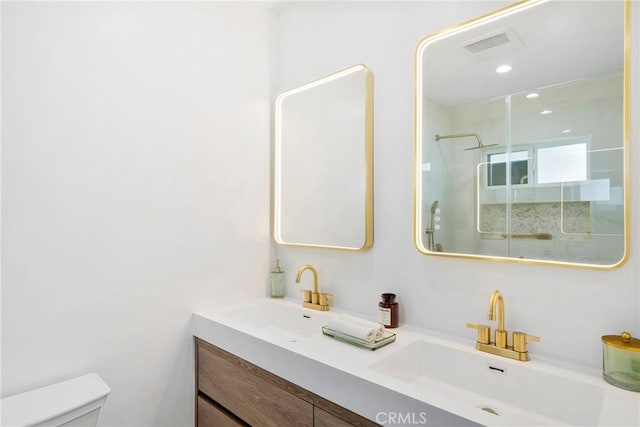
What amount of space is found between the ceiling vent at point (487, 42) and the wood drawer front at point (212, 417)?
165cm

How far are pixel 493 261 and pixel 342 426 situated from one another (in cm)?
71

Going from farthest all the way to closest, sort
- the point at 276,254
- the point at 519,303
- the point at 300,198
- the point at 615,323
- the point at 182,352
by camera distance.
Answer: the point at 276,254 < the point at 300,198 < the point at 182,352 < the point at 519,303 < the point at 615,323

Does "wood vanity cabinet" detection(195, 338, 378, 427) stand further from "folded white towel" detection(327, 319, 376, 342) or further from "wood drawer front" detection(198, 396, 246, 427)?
"folded white towel" detection(327, 319, 376, 342)

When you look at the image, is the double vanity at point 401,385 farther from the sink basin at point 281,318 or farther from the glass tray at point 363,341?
the sink basin at point 281,318

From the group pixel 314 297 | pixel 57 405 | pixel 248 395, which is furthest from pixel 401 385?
pixel 57 405

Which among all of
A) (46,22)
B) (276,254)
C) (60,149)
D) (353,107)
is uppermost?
(46,22)

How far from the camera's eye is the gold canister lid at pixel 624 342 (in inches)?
36.4

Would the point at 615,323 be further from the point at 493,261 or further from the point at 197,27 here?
the point at 197,27

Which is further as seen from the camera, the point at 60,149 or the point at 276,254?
the point at 276,254

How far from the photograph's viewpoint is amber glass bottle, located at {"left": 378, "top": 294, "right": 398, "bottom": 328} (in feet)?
4.61

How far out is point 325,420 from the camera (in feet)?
3.54

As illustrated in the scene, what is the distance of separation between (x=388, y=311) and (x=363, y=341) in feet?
0.81

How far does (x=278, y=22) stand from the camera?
2025mm

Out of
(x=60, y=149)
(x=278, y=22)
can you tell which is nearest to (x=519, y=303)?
(x=60, y=149)
